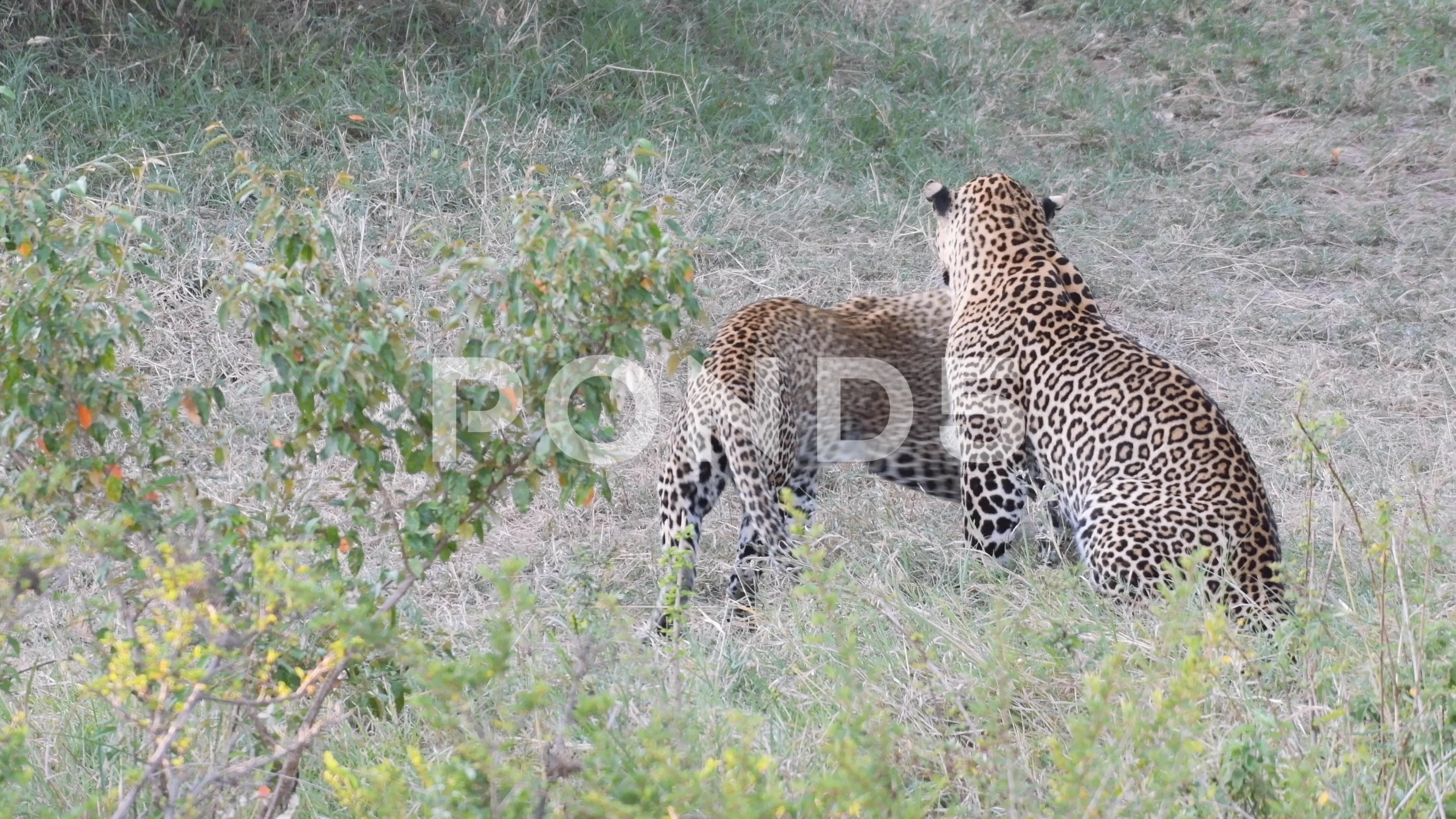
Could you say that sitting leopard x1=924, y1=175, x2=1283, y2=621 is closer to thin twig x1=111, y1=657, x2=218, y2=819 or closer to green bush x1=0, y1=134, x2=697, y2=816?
green bush x1=0, y1=134, x2=697, y2=816

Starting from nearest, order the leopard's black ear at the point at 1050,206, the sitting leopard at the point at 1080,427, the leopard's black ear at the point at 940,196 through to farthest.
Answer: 1. the sitting leopard at the point at 1080,427
2. the leopard's black ear at the point at 1050,206
3. the leopard's black ear at the point at 940,196

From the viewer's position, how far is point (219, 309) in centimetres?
356

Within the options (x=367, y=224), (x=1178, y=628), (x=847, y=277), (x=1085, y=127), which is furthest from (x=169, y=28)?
(x=1178, y=628)

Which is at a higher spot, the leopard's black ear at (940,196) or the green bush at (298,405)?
the leopard's black ear at (940,196)

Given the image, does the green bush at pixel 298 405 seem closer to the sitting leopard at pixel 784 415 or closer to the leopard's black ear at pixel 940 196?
the sitting leopard at pixel 784 415

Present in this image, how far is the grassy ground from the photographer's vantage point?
358cm

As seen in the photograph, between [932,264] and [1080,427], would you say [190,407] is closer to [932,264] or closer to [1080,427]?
[1080,427]

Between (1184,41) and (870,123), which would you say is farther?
(1184,41)

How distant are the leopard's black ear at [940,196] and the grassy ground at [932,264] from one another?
120 cm

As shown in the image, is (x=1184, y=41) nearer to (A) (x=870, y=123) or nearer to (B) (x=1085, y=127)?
(B) (x=1085, y=127)

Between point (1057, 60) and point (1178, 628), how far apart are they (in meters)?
8.70

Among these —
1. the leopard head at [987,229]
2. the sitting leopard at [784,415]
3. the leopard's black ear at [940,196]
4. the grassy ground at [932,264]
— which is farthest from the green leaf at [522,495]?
the leopard's black ear at [940,196]

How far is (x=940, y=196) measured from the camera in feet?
21.9

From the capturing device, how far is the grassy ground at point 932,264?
11.8ft
